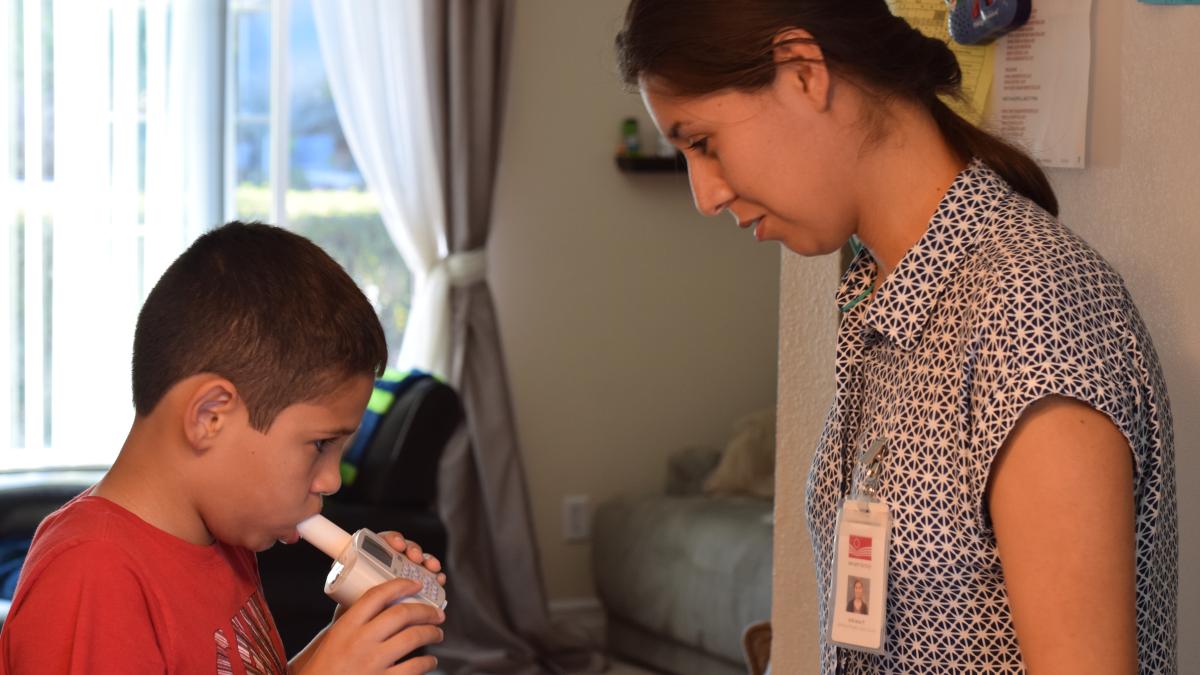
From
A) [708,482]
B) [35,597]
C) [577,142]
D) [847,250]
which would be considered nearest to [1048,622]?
[35,597]

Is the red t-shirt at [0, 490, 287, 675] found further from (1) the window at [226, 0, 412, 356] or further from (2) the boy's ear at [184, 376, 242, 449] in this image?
(1) the window at [226, 0, 412, 356]

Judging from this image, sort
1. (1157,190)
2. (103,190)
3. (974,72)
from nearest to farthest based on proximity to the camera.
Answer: (1157,190) < (974,72) < (103,190)

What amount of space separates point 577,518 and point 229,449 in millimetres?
3401

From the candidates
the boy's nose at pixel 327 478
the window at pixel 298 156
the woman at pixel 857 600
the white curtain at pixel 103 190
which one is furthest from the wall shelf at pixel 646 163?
the woman at pixel 857 600

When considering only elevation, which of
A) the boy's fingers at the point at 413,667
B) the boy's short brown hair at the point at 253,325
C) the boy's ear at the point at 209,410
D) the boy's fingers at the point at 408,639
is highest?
the boy's short brown hair at the point at 253,325

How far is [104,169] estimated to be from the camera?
3.95 metres

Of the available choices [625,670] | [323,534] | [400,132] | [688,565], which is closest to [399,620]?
[323,534]

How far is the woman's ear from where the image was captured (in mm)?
1139

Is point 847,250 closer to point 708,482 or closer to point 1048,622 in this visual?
point 1048,622

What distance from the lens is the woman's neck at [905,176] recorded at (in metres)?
1.19

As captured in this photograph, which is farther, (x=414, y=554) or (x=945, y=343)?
(x=414, y=554)

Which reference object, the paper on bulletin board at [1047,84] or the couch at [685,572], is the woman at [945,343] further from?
the couch at [685,572]

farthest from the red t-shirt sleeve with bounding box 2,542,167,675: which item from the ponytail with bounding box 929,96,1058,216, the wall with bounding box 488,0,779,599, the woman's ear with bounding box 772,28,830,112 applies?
the wall with bounding box 488,0,779,599

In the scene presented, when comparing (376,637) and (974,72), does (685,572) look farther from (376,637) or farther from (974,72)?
(376,637)
